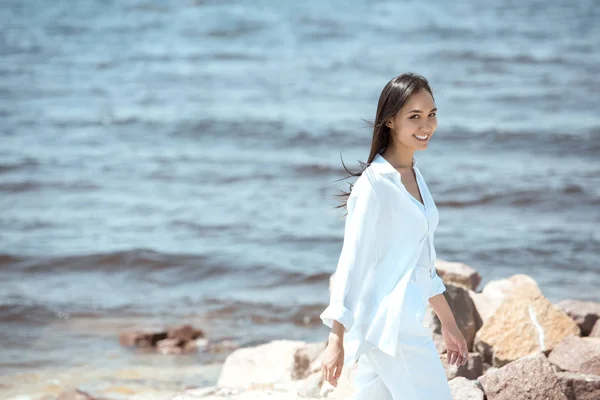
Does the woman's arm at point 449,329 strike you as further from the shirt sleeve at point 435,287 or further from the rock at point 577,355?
the rock at point 577,355

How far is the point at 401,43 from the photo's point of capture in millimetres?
22172

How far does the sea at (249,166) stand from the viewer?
8242 millimetres

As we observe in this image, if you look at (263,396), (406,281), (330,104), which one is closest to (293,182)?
(330,104)

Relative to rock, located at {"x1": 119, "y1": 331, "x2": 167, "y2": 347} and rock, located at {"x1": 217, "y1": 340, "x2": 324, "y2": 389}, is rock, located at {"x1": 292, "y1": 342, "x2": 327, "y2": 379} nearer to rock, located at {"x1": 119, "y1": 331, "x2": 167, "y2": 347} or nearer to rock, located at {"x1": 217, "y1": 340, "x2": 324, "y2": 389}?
rock, located at {"x1": 217, "y1": 340, "x2": 324, "y2": 389}

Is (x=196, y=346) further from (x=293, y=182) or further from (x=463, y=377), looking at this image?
(x=293, y=182)

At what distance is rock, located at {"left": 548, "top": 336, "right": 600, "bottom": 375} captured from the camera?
4.73 metres

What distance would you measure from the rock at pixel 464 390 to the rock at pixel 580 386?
470mm

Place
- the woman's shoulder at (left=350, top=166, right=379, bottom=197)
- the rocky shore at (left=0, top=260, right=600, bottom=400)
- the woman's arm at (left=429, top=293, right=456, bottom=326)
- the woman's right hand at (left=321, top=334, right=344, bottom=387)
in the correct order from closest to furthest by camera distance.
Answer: the woman's right hand at (left=321, top=334, right=344, bottom=387) → the woman's shoulder at (left=350, top=166, right=379, bottom=197) → the woman's arm at (left=429, top=293, right=456, bottom=326) → the rocky shore at (left=0, top=260, right=600, bottom=400)

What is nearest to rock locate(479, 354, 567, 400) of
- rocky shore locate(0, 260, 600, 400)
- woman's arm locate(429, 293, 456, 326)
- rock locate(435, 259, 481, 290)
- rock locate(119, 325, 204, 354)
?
rocky shore locate(0, 260, 600, 400)

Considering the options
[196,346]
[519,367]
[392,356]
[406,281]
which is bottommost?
[196,346]

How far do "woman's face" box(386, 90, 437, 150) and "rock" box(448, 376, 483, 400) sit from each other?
152cm

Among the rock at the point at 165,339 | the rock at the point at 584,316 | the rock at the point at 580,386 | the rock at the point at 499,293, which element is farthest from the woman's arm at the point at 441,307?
the rock at the point at 165,339

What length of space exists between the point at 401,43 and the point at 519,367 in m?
18.6

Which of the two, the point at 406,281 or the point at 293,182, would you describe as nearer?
the point at 406,281
